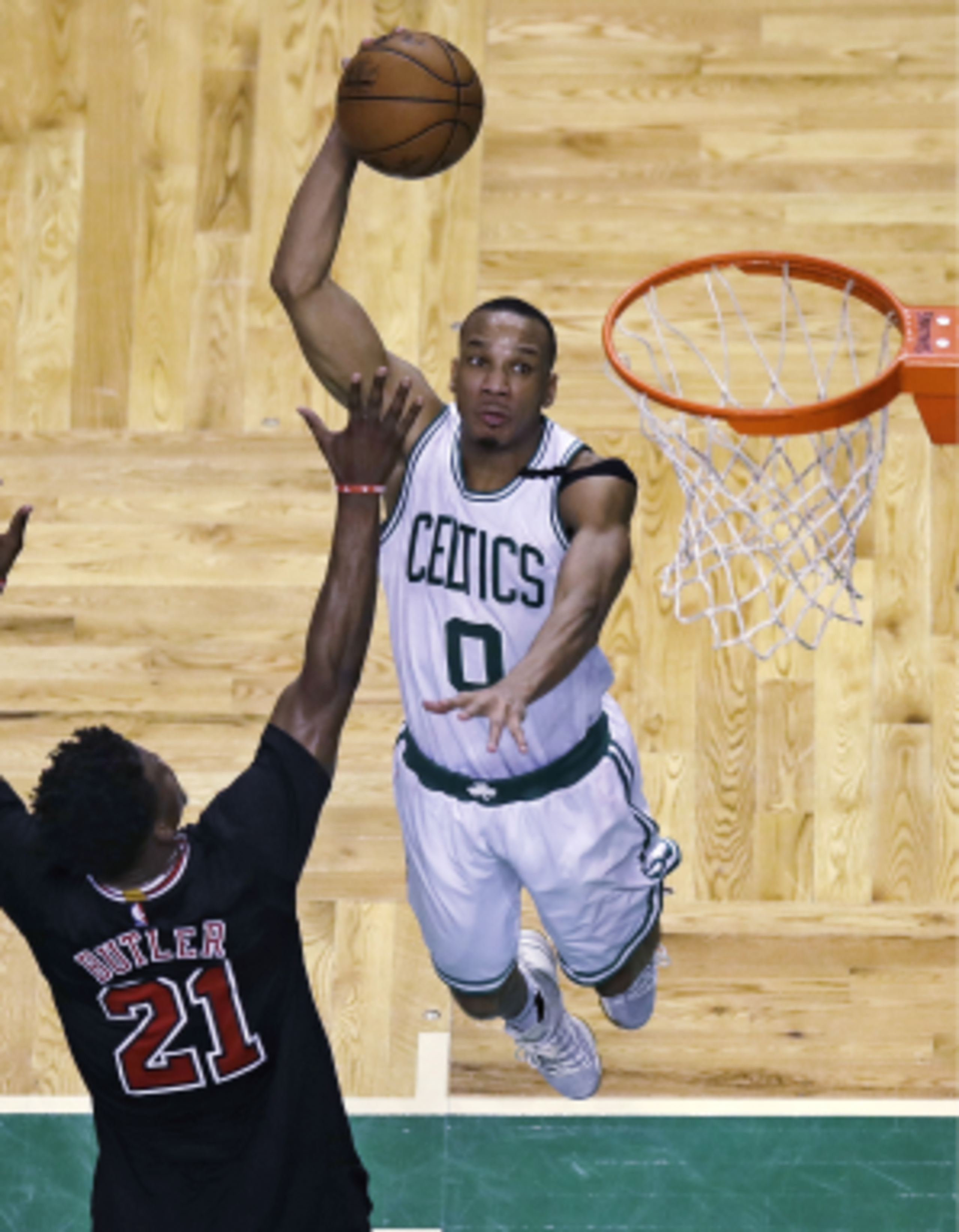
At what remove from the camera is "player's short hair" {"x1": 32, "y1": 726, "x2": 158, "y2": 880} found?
3879mm

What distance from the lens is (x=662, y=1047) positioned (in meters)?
6.10

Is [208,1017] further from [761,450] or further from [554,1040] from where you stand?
[761,450]

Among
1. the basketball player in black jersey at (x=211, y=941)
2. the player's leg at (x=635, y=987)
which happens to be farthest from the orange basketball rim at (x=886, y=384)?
the player's leg at (x=635, y=987)

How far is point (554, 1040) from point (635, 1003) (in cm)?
27

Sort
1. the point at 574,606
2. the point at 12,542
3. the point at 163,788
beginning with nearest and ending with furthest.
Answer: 1. the point at 163,788
2. the point at 12,542
3. the point at 574,606

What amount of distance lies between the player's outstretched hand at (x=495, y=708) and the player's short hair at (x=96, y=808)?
62 centimetres

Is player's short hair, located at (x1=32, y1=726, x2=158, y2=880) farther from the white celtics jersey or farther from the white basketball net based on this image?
the white basketball net

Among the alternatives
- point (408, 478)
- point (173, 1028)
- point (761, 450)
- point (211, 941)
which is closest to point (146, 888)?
point (211, 941)

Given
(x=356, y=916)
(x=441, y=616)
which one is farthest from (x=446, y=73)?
(x=356, y=916)

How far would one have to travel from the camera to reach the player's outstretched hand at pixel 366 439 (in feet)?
13.5

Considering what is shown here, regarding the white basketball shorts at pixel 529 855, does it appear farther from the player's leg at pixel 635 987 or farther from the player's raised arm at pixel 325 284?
the player's raised arm at pixel 325 284

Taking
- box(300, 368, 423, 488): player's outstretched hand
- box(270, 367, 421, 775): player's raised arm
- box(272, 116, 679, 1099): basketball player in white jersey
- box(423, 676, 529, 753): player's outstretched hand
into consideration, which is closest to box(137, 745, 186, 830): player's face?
A: box(270, 367, 421, 775): player's raised arm

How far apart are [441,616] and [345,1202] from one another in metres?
1.51

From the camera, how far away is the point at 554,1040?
18.9ft
